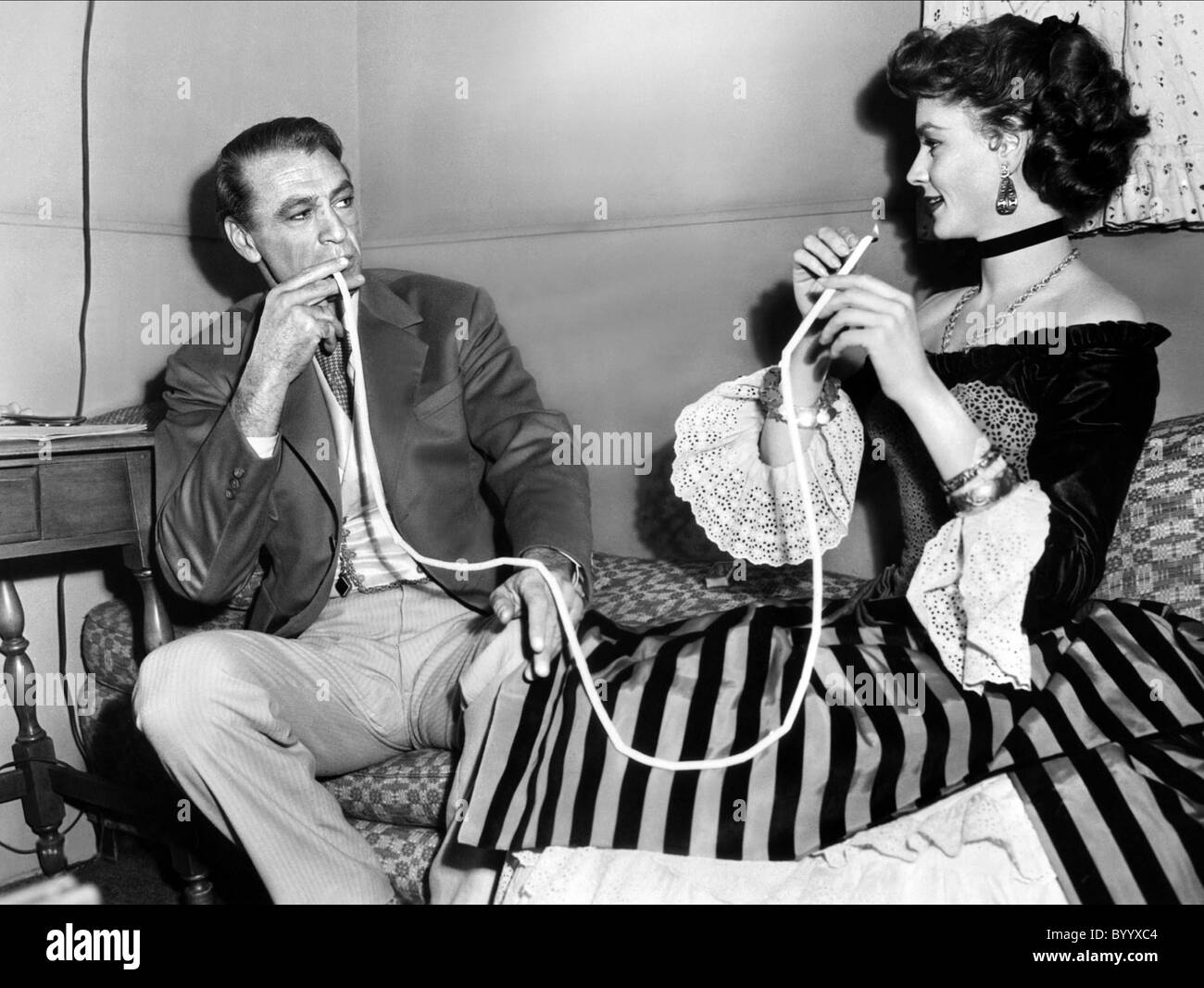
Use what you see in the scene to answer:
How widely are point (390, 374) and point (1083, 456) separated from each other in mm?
973

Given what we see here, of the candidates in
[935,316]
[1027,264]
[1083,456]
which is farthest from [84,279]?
[1083,456]

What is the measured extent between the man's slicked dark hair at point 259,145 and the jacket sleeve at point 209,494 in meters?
0.24

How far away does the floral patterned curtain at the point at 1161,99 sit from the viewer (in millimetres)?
1616

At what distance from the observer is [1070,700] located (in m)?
1.11

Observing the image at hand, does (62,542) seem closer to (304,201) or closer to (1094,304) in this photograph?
(304,201)

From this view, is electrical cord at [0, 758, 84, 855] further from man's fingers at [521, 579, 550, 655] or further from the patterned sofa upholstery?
man's fingers at [521, 579, 550, 655]

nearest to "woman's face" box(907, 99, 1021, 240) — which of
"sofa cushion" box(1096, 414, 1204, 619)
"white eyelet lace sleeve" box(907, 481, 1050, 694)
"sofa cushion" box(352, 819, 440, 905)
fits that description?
"sofa cushion" box(1096, 414, 1204, 619)

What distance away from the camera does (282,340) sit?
1.50 metres

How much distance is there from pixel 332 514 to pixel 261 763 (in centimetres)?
41

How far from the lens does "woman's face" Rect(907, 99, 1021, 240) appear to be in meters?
1.45

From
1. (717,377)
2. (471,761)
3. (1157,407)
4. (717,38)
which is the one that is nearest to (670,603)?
(717,377)

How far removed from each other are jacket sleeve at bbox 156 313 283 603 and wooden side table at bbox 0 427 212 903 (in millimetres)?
125

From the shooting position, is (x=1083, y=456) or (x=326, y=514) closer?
(x=1083, y=456)
